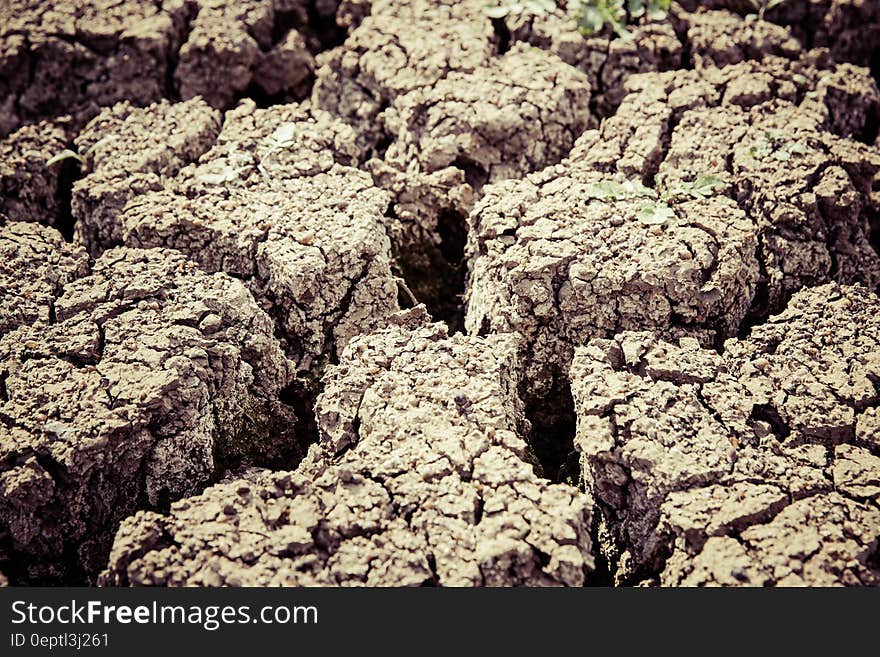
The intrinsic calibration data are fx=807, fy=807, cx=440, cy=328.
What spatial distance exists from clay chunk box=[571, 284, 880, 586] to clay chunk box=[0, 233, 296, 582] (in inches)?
41.9

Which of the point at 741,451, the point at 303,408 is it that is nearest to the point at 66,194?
the point at 303,408

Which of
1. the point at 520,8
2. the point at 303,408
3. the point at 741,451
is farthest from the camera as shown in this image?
the point at 520,8

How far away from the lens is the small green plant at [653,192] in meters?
2.77

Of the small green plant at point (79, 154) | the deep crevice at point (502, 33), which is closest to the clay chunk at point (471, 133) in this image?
the deep crevice at point (502, 33)

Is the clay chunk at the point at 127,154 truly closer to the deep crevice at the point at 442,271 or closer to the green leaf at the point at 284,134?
the green leaf at the point at 284,134

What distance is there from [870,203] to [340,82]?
2.17m

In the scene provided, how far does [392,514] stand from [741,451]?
99 centimetres

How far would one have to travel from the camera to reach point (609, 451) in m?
2.28

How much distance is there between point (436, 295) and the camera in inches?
120

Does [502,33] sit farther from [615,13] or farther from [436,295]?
[436,295]

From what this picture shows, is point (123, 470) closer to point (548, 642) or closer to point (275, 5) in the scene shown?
point (548, 642)

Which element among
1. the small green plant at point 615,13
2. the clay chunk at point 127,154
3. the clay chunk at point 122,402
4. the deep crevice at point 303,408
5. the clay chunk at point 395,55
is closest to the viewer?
the clay chunk at point 122,402

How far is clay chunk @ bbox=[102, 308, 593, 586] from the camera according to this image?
2.04 metres

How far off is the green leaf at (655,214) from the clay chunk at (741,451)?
422 mm
